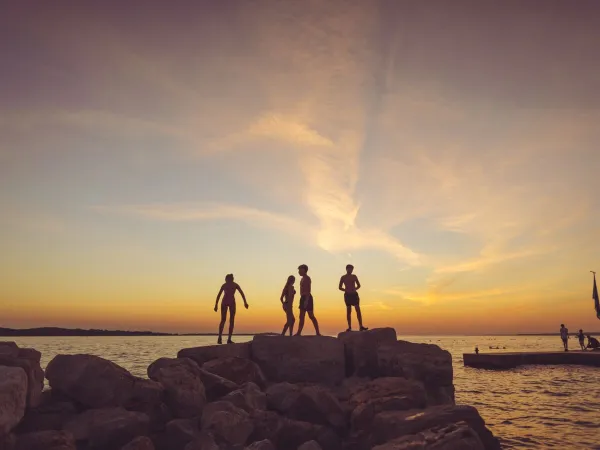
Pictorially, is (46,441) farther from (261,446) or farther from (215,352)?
(215,352)

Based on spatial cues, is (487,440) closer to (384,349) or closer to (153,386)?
(384,349)

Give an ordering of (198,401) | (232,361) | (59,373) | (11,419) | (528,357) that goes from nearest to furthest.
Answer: (11,419) < (59,373) < (198,401) < (232,361) < (528,357)

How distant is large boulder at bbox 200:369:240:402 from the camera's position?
1265 cm

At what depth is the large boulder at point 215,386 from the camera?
41.5 ft

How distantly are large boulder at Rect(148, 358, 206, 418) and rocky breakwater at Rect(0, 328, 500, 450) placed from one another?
3 centimetres

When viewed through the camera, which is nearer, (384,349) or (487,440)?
(487,440)

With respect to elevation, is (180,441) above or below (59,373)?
below

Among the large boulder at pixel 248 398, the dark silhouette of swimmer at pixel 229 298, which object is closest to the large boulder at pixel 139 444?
the large boulder at pixel 248 398

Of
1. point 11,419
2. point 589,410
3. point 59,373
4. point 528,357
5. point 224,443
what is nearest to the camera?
point 11,419

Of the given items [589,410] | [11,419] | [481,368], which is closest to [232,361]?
[11,419]

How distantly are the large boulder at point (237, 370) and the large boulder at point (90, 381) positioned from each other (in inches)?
128

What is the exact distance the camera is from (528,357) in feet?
140

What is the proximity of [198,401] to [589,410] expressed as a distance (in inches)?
724

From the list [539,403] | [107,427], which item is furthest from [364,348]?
[539,403]
